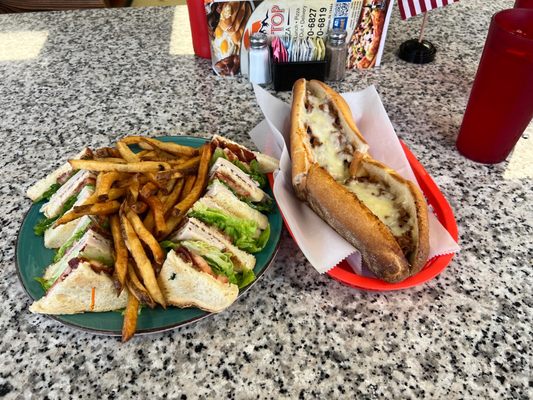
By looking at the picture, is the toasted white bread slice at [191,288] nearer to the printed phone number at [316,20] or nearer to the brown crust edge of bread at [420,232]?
the brown crust edge of bread at [420,232]

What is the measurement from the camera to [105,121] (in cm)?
203

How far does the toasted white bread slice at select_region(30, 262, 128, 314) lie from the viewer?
1119 mm

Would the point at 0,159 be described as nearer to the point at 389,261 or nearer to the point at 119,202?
the point at 119,202

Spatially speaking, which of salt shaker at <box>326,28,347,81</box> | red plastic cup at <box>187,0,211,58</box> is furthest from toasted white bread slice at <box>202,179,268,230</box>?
red plastic cup at <box>187,0,211,58</box>

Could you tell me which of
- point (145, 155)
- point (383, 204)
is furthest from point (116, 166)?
point (383, 204)

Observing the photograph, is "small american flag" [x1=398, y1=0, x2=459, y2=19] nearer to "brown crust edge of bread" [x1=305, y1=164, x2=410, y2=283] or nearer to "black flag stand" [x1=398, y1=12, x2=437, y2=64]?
"black flag stand" [x1=398, y1=12, x2=437, y2=64]

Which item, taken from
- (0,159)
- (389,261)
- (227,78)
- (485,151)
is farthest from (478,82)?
(0,159)

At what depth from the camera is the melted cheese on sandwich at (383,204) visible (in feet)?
4.33

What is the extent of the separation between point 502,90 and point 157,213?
122 cm

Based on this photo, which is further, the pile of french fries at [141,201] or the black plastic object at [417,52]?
the black plastic object at [417,52]

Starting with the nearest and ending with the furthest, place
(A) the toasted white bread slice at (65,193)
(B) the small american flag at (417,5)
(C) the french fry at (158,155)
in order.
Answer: (A) the toasted white bread slice at (65,193)
(C) the french fry at (158,155)
(B) the small american flag at (417,5)

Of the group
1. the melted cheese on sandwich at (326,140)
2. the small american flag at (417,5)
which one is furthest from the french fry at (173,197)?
the small american flag at (417,5)

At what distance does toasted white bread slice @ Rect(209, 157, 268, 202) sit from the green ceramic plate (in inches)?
3.0

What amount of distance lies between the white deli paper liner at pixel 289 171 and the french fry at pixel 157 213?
0.36 m
